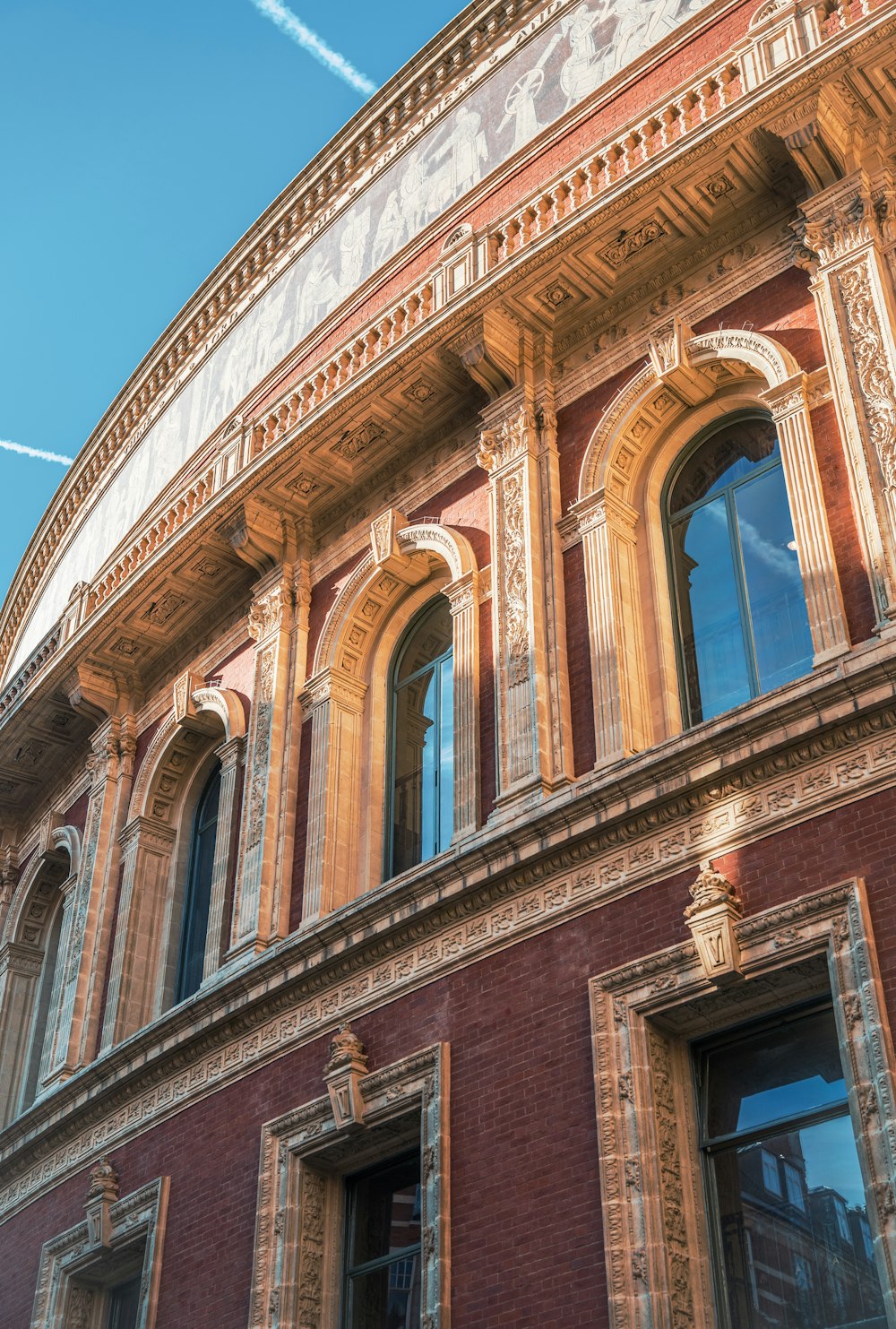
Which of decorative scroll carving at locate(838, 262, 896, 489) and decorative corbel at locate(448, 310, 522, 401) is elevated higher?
decorative corbel at locate(448, 310, 522, 401)

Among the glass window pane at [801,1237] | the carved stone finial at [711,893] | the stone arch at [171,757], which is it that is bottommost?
the glass window pane at [801,1237]

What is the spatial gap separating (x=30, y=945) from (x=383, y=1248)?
35.7 ft

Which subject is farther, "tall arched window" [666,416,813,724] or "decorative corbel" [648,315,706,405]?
"decorative corbel" [648,315,706,405]

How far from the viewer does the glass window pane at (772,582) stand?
14.2 metres

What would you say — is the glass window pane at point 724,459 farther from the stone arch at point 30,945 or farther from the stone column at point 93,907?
the stone arch at point 30,945

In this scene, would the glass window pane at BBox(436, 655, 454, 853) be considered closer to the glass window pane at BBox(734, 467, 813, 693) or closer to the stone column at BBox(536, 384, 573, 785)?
the stone column at BBox(536, 384, 573, 785)

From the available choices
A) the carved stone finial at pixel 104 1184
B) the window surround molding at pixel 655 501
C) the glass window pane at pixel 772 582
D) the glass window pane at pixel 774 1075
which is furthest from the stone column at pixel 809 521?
the carved stone finial at pixel 104 1184

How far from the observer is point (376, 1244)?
1458 cm

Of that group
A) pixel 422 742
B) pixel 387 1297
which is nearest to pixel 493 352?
pixel 422 742

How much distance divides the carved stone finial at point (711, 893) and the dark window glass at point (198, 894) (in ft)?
26.8

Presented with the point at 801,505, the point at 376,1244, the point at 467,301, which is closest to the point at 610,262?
the point at 467,301

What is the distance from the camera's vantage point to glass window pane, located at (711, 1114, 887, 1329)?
11.0 meters

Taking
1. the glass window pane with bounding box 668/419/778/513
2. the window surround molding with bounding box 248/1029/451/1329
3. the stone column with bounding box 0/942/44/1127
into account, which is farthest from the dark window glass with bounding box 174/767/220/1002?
the glass window pane with bounding box 668/419/778/513

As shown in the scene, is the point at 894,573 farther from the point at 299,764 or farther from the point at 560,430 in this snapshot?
the point at 299,764
